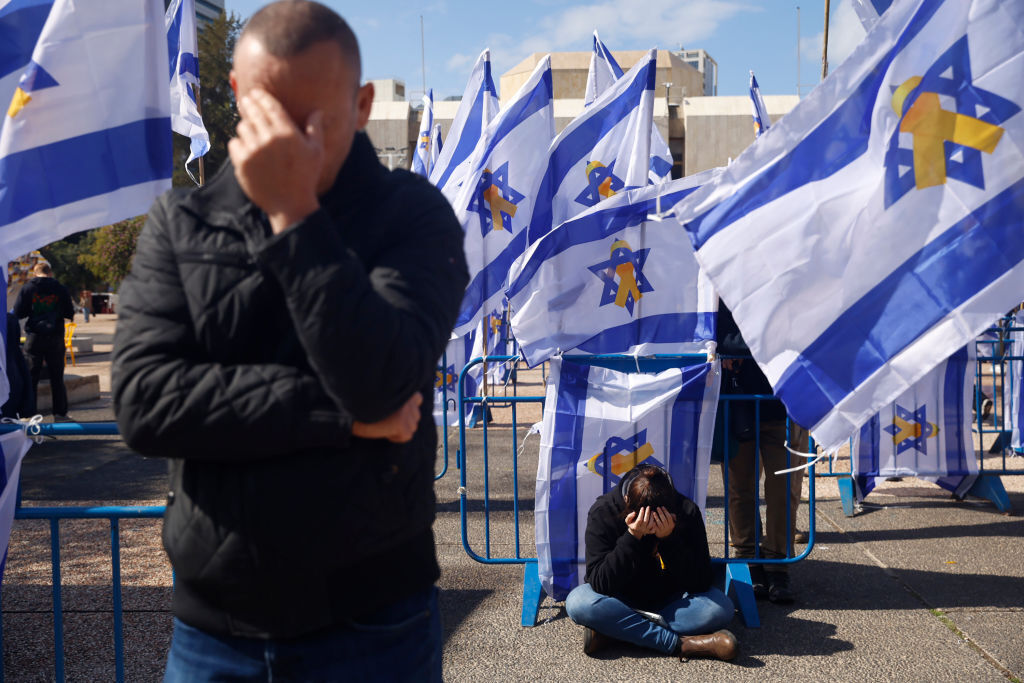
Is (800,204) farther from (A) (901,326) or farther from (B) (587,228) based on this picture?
(B) (587,228)

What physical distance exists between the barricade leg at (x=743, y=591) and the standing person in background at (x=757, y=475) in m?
0.23

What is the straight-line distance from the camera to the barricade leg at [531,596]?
4.66 m

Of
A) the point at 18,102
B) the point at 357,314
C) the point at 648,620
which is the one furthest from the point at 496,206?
the point at 357,314

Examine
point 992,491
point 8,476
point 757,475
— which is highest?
point 8,476

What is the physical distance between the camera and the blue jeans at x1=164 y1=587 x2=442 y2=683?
4.70 feet

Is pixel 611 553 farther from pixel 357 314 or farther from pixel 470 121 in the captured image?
pixel 470 121

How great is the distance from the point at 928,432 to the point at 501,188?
3.80 m

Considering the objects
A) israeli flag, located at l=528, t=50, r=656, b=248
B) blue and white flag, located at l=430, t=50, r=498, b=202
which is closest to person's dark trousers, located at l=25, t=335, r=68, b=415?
blue and white flag, located at l=430, t=50, r=498, b=202

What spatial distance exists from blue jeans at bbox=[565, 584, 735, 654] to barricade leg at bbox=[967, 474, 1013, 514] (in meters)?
3.41

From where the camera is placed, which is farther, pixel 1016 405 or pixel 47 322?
pixel 47 322

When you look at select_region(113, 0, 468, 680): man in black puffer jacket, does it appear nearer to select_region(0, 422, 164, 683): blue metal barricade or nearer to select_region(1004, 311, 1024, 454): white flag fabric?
select_region(0, 422, 164, 683): blue metal barricade

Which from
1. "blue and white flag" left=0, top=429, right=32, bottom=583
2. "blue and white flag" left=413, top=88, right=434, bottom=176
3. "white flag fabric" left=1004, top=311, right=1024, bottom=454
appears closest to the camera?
"blue and white flag" left=0, top=429, right=32, bottom=583

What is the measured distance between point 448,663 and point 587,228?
236cm

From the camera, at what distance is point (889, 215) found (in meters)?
3.34
